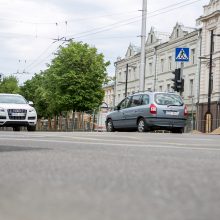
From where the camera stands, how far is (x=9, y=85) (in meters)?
82.8

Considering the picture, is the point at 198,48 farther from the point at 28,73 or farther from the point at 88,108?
the point at 28,73

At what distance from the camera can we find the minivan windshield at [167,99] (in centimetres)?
1788

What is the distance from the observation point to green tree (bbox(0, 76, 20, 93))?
82.5 meters

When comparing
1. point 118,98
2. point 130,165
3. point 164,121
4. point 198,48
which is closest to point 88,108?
point 198,48

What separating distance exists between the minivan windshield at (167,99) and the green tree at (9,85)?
6247cm

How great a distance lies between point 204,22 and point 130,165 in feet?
149

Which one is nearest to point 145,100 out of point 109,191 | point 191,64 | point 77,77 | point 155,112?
point 155,112

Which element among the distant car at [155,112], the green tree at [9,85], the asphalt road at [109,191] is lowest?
the asphalt road at [109,191]

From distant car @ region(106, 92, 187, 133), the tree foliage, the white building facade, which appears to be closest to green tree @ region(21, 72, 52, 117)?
the white building facade

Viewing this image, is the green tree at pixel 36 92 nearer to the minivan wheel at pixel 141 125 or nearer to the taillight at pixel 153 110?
the minivan wheel at pixel 141 125

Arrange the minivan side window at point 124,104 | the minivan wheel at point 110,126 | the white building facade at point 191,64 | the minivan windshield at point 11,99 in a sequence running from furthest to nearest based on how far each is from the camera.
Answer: the white building facade at point 191,64 → the minivan wheel at point 110,126 → the minivan windshield at point 11,99 → the minivan side window at point 124,104

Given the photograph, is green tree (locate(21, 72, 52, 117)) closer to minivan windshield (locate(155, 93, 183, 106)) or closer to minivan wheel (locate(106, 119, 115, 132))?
minivan wheel (locate(106, 119, 115, 132))

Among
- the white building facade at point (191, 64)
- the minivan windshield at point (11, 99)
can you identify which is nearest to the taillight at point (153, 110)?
the minivan windshield at point (11, 99)

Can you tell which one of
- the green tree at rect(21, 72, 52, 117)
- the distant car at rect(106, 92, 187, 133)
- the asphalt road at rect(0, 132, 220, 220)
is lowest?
the asphalt road at rect(0, 132, 220, 220)
